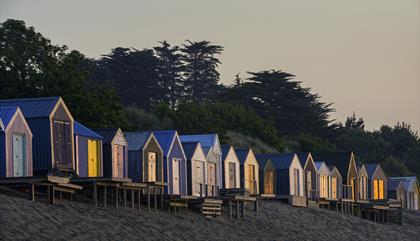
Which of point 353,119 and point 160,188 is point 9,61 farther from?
point 353,119

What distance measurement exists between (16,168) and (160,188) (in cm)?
1160

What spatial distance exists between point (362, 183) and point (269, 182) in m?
18.9

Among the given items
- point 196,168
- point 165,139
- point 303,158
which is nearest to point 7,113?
point 165,139

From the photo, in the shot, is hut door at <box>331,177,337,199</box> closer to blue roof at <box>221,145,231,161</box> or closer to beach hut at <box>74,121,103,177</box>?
blue roof at <box>221,145,231,161</box>

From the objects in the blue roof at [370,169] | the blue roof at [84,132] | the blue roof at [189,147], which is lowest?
the blue roof at [370,169]

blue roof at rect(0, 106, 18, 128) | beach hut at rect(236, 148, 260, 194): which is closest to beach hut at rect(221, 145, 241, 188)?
beach hut at rect(236, 148, 260, 194)

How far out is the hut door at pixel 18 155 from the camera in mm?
57031

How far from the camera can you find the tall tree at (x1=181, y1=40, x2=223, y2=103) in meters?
156

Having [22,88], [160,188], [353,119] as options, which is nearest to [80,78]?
[22,88]

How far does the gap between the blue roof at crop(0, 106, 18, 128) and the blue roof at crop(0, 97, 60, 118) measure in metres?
2.01

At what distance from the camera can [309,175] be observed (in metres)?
94.5

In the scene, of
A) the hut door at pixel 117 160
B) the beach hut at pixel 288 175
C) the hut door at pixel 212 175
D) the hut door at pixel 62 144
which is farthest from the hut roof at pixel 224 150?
the hut door at pixel 62 144

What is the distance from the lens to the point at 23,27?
3531 inches

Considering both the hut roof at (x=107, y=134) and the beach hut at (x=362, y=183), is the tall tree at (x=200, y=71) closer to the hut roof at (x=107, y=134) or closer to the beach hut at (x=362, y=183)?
the beach hut at (x=362, y=183)
